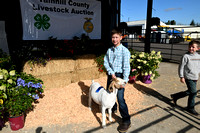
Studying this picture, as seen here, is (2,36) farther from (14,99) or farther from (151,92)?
(151,92)

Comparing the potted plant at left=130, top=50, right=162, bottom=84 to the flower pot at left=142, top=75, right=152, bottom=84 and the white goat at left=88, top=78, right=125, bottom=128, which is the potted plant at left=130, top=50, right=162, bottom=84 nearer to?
the flower pot at left=142, top=75, right=152, bottom=84

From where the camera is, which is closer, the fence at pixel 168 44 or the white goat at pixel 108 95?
the white goat at pixel 108 95

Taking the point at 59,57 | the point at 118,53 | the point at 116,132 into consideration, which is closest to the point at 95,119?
the point at 116,132

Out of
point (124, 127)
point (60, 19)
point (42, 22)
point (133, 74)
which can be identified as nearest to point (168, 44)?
point (133, 74)

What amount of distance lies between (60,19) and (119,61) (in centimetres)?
397

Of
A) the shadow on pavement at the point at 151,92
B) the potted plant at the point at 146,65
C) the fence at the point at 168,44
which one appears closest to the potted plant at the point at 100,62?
the potted plant at the point at 146,65

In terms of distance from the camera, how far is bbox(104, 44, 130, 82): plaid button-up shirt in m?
2.65

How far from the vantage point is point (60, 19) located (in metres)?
5.58

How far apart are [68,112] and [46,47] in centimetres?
245

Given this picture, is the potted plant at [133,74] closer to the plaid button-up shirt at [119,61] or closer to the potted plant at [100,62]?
the potted plant at [100,62]

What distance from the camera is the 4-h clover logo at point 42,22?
16.6 feet

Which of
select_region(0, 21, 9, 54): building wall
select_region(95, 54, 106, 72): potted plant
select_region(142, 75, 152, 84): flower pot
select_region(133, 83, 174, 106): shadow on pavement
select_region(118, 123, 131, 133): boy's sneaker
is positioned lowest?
select_region(118, 123, 131, 133): boy's sneaker

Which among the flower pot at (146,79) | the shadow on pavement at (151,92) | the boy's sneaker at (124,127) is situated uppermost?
the flower pot at (146,79)

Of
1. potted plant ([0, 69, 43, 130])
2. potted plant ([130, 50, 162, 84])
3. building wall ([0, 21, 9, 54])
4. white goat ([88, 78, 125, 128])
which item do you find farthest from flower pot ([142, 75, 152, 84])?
building wall ([0, 21, 9, 54])
